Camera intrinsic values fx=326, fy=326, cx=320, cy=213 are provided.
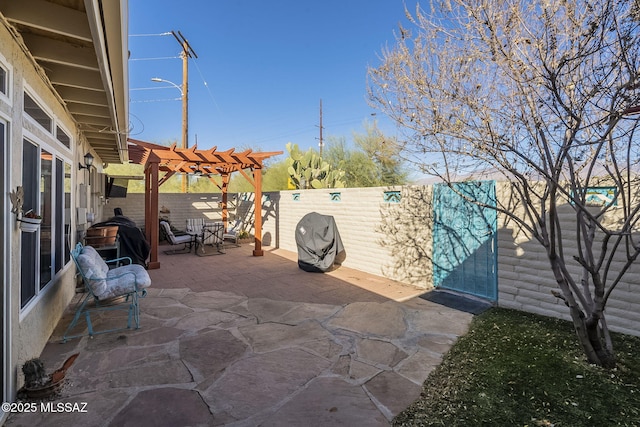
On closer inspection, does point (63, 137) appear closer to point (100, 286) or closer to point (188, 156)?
point (100, 286)

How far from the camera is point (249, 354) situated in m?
3.17

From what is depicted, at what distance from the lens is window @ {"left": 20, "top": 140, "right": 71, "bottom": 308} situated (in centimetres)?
277

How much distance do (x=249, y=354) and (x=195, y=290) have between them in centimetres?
276

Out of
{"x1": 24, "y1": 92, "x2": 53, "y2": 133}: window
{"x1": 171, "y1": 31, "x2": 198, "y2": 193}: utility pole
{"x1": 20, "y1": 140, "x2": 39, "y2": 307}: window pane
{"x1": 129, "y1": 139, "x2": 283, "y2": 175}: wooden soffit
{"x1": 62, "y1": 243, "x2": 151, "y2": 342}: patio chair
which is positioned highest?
{"x1": 171, "y1": 31, "x2": 198, "y2": 193}: utility pole

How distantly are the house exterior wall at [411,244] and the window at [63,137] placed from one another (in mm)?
4988

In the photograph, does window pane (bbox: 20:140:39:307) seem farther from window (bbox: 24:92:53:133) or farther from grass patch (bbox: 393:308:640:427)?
grass patch (bbox: 393:308:640:427)

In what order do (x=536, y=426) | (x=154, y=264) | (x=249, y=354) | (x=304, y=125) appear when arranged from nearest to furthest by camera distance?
1. (x=536, y=426)
2. (x=249, y=354)
3. (x=154, y=264)
4. (x=304, y=125)

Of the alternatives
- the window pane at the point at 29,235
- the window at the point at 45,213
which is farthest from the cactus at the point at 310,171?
the window pane at the point at 29,235

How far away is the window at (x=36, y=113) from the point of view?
2757 millimetres

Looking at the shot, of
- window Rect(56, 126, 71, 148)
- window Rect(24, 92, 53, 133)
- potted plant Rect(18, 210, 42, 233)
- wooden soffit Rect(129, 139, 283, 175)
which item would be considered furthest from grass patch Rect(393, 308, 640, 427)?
wooden soffit Rect(129, 139, 283, 175)

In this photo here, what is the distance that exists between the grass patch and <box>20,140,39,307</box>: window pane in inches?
124

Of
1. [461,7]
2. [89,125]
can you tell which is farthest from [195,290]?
[461,7]

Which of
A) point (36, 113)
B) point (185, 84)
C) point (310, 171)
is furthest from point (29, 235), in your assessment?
point (185, 84)

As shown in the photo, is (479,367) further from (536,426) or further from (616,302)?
(616,302)
